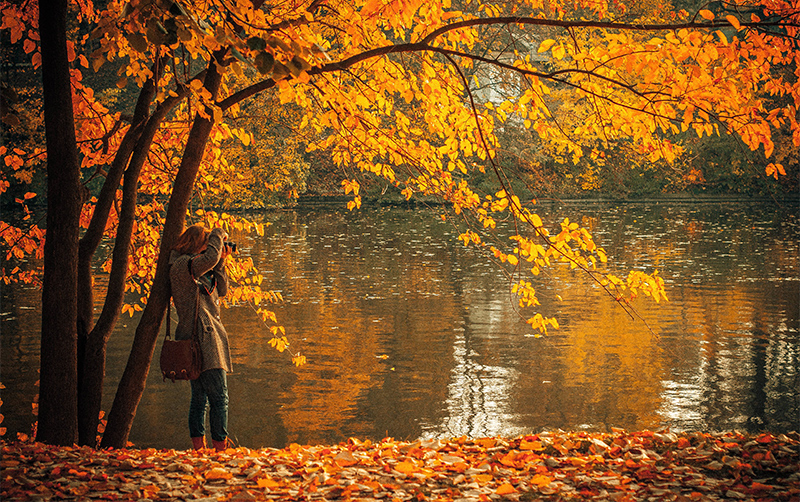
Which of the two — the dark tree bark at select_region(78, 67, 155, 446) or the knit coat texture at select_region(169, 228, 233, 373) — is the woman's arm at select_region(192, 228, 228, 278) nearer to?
the knit coat texture at select_region(169, 228, 233, 373)

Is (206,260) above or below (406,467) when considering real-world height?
above

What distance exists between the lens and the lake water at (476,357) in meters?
6.82

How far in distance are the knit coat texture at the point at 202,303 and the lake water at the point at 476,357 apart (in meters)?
1.61

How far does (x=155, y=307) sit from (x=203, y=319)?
0.57 meters

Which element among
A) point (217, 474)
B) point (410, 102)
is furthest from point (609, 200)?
point (217, 474)

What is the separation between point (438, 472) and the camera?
4262mm

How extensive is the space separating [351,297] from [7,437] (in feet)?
23.7

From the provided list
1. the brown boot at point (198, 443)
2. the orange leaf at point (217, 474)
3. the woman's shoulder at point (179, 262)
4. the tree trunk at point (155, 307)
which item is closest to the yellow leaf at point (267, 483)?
the orange leaf at point (217, 474)

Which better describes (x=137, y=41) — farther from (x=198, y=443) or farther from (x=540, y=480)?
(x=540, y=480)

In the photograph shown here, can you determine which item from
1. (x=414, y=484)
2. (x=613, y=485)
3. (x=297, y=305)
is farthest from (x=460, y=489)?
(x=297, y=305)

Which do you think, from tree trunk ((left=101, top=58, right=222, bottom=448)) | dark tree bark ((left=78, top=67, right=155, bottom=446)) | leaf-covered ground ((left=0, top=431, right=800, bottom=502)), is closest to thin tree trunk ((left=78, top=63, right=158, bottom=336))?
dark tree bark ((left=78, top=67, right=155, bottom=446))

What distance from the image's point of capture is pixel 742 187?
39719 mm

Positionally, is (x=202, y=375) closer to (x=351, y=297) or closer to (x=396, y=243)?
(x=351, y=297)

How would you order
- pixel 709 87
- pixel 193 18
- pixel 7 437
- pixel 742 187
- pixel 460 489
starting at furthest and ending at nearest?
pixel 742 187 < pixel 7 437 < pixel 709 87 < pixel 460 489 < pixel 193 18
